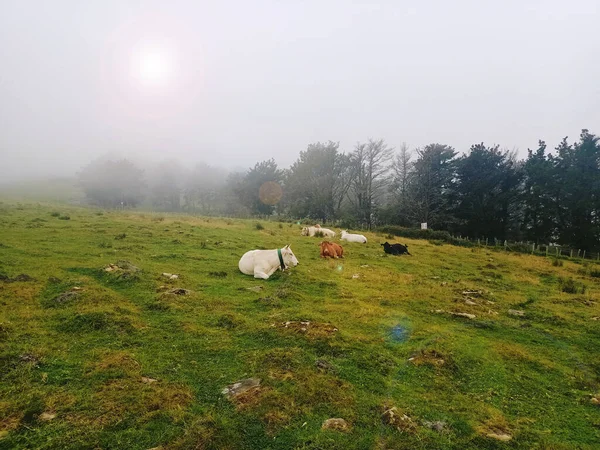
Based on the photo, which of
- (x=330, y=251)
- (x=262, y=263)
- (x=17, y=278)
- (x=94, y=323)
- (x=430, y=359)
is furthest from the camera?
(x=330, y=251)

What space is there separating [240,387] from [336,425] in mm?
1556

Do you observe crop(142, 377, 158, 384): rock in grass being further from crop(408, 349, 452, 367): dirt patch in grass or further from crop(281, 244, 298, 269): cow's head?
crop(281, 244, 298, 269): cow's head

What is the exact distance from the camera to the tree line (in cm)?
4031

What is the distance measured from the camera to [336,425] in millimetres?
4449

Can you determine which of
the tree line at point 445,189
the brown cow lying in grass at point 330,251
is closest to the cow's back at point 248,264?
the brown cow lying in grass at point 330,251

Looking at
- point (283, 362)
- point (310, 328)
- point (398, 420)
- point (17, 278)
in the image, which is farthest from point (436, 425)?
point (17, 278)

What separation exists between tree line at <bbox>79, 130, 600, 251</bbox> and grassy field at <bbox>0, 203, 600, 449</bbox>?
3689cm

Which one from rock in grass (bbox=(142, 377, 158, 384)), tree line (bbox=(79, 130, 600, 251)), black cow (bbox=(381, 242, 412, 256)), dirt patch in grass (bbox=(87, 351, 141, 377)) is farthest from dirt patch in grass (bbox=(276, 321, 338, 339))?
tree line (bbox=(79, 130, 600, 251))

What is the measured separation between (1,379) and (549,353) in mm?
9554

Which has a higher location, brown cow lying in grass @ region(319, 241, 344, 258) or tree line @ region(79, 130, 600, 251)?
tree line @ region(79, 130, 600, 251)

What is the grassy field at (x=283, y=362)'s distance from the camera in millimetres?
4309

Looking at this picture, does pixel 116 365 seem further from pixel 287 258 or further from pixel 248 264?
pixel 287 258

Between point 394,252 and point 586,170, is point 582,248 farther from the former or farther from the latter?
point 394,252

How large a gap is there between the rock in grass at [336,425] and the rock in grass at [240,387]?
1251 millimetres
